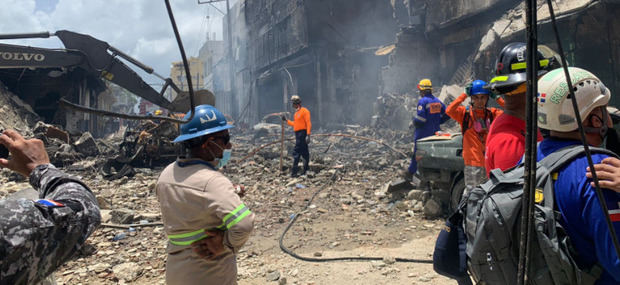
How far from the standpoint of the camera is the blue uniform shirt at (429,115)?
229 inches

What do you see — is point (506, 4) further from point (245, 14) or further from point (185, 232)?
point (245, 14)

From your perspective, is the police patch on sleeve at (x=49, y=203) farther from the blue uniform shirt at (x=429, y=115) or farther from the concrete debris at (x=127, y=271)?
the blue uniform shirt at (x=429, y=115)

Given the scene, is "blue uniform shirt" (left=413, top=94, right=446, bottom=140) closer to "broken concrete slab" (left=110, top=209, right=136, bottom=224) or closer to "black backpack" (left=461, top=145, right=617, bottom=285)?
"black backpack" (left=461, top=145, right=617, bottom=285)

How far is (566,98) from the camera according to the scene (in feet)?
4.32

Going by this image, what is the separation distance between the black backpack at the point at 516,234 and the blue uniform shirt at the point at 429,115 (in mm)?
4616

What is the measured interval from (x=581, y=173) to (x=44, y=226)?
1693 millimetres

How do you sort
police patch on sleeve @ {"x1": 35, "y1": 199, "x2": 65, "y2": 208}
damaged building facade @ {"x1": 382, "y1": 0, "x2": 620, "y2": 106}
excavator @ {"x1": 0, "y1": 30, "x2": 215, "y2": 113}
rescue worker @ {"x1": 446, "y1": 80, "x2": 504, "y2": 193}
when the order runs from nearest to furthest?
police patch on sleeve @ {"x1": 35, "y1": 199, "x2": 65, "y2": 208} < rescue worker @ {"x1": 446, "y1": 80, "x2": 504, "y2": 193} < damaged building facade @ {"x1": 382, "y1": 0, "x2": 620, "y2": 106} < excavator @ {"x1": 0, "y1": 30, "x2": 215, "y2": 113}

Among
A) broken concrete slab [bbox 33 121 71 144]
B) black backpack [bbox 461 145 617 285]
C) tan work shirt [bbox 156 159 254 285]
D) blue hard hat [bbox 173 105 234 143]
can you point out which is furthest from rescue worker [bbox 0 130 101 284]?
broken concrete slab [bbox 33 121 71 144]

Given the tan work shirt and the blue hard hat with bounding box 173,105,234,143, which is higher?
the blue hard hat with bounding box 173,105,234,143

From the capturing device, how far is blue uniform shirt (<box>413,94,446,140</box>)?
5820 millimetres

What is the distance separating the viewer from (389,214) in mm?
5516

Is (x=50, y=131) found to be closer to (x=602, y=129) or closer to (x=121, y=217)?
(x=121, y=217)

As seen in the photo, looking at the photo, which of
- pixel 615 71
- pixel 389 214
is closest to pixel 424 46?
pixel 615 71

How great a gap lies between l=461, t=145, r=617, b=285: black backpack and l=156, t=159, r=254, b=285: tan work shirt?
0.99 metres
